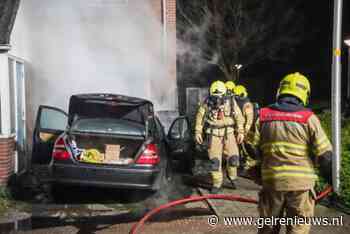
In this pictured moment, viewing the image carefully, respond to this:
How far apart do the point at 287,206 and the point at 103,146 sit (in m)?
2.98

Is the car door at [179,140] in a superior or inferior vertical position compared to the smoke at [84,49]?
inferior

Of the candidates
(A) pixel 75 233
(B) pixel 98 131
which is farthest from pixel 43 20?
(A) pixel 75 233

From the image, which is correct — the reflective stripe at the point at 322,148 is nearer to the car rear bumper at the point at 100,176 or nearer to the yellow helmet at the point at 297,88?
the yellow helmet at the point at 297,88

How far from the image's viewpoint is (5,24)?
5945 millimetres

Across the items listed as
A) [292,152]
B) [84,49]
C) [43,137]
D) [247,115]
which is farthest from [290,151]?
[84,49]

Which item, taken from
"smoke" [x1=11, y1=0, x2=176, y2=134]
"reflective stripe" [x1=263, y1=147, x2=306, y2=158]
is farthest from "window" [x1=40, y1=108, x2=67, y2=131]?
"reflective stripe" [x1=263, y1=147, x2=306, y2=158]

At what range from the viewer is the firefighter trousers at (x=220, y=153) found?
6684mm

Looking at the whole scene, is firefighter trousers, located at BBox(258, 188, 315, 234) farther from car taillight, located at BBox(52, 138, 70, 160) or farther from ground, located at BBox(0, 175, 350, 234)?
car taillight, located at BBox(52, 138, 70, 160)

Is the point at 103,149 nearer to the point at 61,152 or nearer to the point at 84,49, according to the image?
the point at 61,152

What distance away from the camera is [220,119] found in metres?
6.75

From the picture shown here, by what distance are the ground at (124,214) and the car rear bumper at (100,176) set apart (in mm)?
374

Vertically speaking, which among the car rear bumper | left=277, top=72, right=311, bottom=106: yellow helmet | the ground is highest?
left=277, top=72, right=311, bottom=106: yellow helmet

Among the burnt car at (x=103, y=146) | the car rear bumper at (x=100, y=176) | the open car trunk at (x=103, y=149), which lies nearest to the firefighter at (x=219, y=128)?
the burnt car at (x=103, y=146)

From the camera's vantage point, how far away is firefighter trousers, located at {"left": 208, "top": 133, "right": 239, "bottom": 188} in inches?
263
